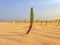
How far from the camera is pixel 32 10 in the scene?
6500mm

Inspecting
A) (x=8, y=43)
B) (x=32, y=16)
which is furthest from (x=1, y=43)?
(x=32, y=16)

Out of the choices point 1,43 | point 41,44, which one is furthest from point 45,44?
point 1,43

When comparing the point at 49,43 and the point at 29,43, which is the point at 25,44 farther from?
the point at 49,43

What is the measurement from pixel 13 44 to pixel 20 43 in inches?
8.1

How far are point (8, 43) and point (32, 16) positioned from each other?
2.10 m

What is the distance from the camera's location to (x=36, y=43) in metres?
4.62

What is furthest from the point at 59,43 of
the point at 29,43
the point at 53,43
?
the point at 29,43

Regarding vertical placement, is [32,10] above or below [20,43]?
above

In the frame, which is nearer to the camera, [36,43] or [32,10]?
[36,43]

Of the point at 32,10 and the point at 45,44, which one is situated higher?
the point at 32,10

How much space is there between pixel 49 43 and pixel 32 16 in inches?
82.4

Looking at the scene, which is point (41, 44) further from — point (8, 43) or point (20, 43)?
point (8, 43)

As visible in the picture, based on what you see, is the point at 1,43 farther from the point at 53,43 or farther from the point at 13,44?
the point at 53,43

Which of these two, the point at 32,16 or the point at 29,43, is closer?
the point at 29,43
